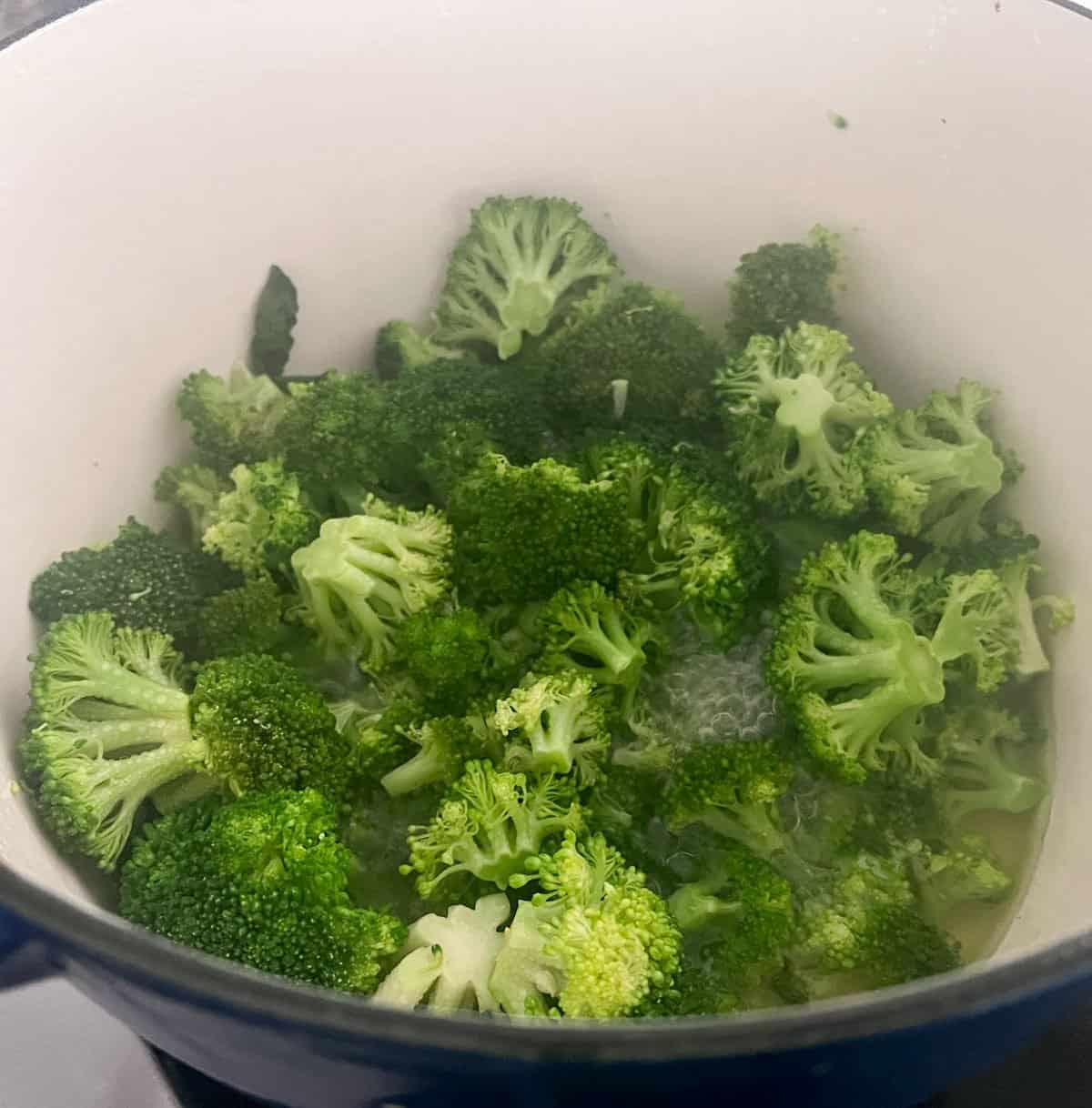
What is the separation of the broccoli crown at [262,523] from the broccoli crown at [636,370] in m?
0.26

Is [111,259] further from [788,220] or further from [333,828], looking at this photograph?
[788,220]

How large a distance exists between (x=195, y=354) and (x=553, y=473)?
1.33ft

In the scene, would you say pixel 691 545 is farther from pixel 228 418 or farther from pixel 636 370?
pixel 228 418

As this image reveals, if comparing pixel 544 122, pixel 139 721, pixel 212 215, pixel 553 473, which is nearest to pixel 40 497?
pixel 139 721

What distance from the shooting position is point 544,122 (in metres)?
1.15

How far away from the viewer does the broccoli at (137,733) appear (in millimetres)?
817

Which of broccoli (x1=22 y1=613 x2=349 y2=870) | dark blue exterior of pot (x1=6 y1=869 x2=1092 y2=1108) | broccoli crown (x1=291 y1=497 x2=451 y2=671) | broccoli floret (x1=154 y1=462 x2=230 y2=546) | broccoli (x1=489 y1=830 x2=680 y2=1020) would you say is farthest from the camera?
broccoli floret (x1=154 y1=462 x2=230 y2=546)

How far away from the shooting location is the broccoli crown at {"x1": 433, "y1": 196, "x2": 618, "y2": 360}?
1137mm

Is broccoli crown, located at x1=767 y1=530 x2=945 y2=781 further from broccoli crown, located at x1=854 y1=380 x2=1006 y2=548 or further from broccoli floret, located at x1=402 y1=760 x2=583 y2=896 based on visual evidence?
broccoli floret, located at x1=402 y1=760 x2=583 y2=896

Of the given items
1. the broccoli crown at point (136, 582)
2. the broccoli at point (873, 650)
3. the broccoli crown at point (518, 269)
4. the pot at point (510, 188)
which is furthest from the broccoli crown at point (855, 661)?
the broccoli crown at point (136, 582)

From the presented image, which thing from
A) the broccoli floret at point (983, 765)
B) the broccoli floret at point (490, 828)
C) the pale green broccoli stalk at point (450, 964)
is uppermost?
the broccoli floret at point (490, 828)

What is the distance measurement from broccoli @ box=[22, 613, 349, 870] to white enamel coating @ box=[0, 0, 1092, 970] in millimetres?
48

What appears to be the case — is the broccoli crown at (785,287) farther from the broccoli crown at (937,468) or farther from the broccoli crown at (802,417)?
the broccoli crown at (937,468)

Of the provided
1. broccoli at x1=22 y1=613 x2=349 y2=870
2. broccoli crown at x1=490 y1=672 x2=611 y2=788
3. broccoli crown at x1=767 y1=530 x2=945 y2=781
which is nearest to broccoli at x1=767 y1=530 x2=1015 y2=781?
broccoli crown at x1=767 y1=530 x2=945 y2=781
